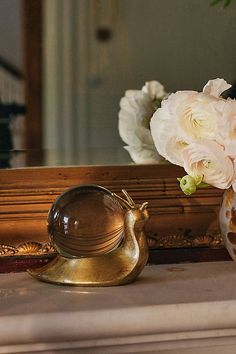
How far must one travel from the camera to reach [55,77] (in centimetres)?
95

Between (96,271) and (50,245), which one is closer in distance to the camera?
(96,271)

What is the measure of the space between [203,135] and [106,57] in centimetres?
20

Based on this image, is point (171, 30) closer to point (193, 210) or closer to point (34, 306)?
point (193, 210)

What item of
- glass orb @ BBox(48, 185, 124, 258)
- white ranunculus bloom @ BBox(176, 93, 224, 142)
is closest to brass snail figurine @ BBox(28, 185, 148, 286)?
glass orb @ BBox(48, 185, 124, 258)

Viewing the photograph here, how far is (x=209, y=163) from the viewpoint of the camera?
0.84 metres

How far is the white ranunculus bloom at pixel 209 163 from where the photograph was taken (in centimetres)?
82

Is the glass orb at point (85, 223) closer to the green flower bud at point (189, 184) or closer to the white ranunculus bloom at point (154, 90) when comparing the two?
the green flower bud at point (189, 184)

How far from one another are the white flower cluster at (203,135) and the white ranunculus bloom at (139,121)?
125mm

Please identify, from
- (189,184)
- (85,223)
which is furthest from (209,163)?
(85,223)

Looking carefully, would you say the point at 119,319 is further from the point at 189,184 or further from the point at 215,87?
the point at 215,87

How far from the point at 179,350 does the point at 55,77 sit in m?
0.39

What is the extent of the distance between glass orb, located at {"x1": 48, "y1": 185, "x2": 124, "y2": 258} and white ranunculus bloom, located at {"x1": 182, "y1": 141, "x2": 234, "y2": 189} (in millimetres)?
97

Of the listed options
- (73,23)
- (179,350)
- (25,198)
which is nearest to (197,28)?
(73,23)

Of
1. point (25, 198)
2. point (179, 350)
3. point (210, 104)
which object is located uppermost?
point (210, 104)
